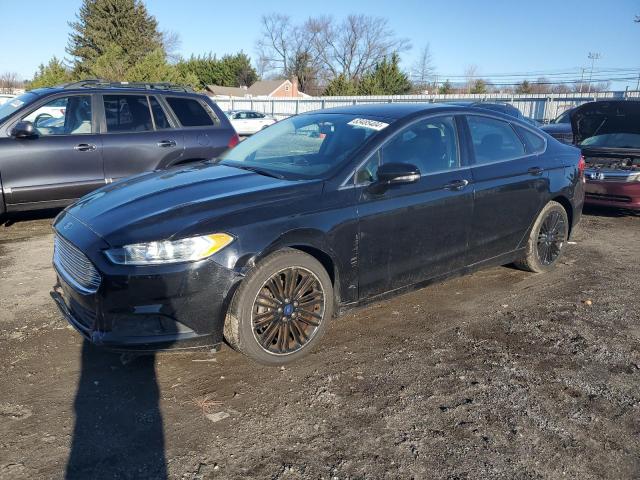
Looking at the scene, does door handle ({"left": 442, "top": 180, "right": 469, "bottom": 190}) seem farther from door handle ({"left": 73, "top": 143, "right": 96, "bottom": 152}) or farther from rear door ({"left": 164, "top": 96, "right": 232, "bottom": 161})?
door handle ({"left": 73, "top": 143, "right": 96, "bottom": 152})

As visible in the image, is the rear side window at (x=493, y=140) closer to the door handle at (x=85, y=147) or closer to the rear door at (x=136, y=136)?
the rear door at (x=136, y=136)

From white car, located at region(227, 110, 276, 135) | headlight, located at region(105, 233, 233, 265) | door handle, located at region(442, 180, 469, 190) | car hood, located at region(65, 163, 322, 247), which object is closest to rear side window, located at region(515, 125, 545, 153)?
door handle, located at region(442, 180, 469, 190)

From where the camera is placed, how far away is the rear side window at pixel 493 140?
14.8 feet

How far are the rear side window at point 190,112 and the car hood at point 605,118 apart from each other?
5.95m

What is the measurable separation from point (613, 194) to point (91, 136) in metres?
7.30

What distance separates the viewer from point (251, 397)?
3.10 metres

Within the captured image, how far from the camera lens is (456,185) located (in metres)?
4.20

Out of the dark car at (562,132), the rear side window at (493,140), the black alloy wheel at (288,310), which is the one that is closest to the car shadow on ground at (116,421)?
the black alloy wheel at (288,310)

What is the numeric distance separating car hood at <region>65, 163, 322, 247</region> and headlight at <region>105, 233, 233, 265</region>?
40mm

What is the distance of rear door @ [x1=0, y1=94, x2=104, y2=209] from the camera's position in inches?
240

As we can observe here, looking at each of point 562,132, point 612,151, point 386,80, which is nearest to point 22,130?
point 612,151

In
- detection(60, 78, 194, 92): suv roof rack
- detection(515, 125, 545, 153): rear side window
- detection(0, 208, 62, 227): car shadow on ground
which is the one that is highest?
detection(60, 78, 194, 92): suv roof rack

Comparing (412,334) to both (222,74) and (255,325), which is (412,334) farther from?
(222,74)

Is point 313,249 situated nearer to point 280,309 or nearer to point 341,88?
point 280,309
